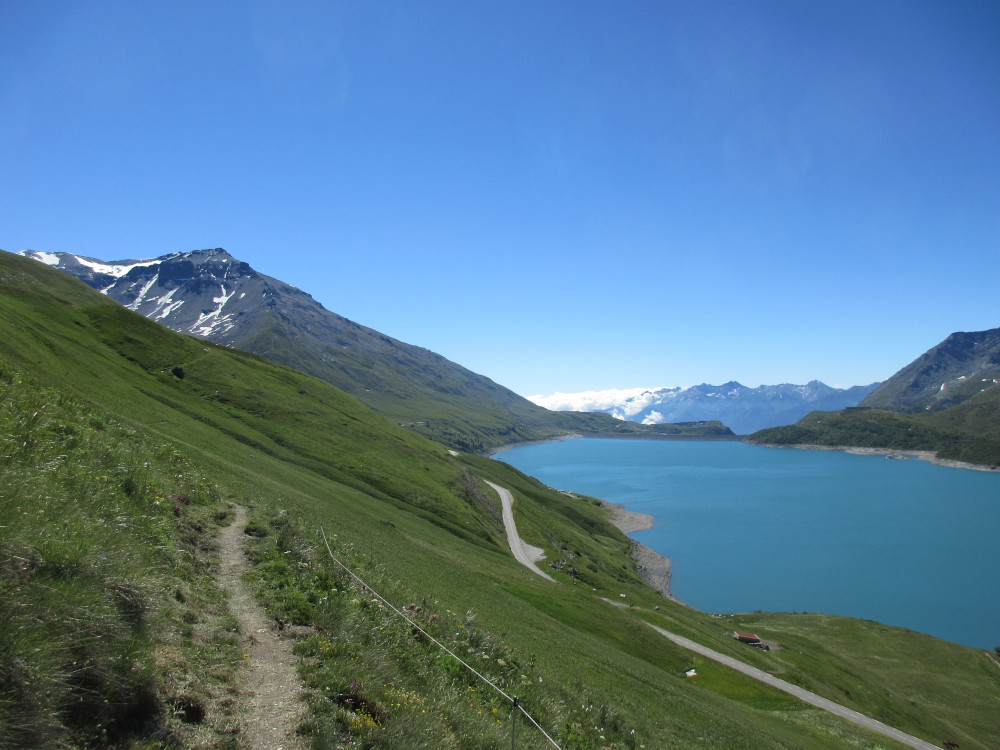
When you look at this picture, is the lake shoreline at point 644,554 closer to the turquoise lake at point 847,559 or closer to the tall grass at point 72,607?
the turquoise lake at point 847,559

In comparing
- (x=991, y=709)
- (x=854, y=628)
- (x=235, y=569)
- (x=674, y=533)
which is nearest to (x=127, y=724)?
(x=235, y=569)

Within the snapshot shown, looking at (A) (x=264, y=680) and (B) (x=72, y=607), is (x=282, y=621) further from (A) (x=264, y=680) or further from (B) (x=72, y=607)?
(B) (x=72, y=607)

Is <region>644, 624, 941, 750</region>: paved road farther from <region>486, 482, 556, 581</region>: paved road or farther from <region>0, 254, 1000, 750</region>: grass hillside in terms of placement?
<region>486, 482, 556, 581</region>: paved road

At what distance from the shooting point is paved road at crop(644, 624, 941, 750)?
43.9m

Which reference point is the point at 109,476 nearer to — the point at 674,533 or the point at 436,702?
the point at 436,702

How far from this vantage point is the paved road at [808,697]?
1730 inches

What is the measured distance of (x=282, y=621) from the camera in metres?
11.9

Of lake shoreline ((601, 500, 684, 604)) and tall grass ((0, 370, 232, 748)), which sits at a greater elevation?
tall grass ((0, 370, 232, 748))

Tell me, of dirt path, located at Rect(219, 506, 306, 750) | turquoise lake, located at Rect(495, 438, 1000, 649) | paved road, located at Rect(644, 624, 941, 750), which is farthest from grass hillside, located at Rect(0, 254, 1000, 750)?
turquoise lake, located at Rect(495, 438, 1000, 649)

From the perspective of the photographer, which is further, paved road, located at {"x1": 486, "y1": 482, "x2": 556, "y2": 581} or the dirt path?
paved road, located at {"x1": 486, "y1": 482, "x2": 556, "y2": 581}

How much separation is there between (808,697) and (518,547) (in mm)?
46769

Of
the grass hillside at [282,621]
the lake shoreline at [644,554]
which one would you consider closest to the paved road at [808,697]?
the grass hillside at [282,621]

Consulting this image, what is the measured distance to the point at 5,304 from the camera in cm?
6216

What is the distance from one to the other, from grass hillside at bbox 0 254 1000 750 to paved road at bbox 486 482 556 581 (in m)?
21.9
